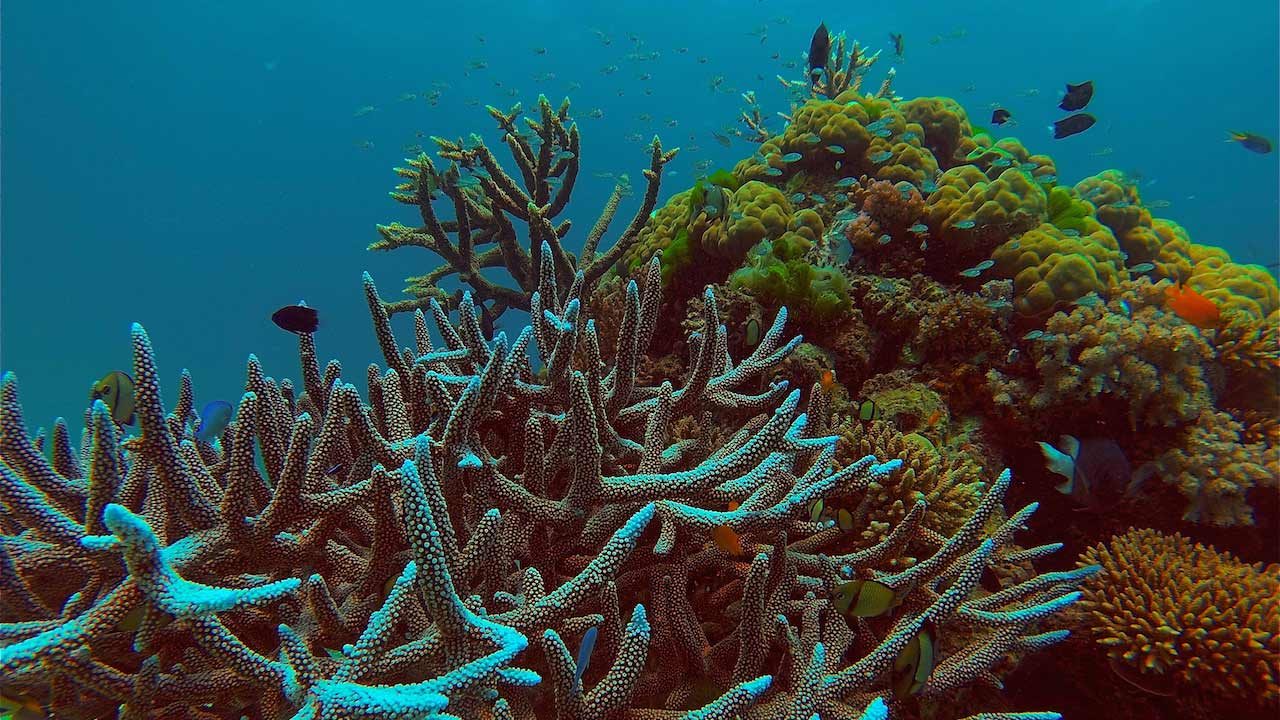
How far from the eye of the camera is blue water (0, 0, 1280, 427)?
65438mm

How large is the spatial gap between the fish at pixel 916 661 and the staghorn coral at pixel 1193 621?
150 cm

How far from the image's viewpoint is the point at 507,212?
6.22 meters

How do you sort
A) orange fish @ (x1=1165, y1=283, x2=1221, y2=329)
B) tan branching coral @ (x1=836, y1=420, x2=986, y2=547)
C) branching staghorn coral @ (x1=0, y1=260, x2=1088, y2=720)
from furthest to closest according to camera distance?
orange fish @ (x1=1165, y1=283, x2=1221, y2=329)
tan branching coral @ (x1=836, y1=420, x2=986, y2=547)
branching staghorn coral @ (x1=0, y1=260, x2=1088, y2=720)

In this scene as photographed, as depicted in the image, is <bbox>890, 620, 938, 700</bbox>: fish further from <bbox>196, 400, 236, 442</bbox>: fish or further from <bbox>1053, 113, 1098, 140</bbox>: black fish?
<bbox>1053, 113, 1098, 140</bbox>: black fish

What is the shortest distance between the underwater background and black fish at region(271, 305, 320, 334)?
0.76 ft

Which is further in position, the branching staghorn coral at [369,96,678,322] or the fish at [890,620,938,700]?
the branching staghorn coral at [369,96,678,322]

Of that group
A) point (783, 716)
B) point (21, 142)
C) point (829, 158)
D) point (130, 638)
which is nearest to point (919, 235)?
point (829, 158)

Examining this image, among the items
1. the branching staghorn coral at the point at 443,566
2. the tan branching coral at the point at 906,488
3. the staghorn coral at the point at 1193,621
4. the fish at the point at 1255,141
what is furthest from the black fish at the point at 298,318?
the fish at the point at 1255,141

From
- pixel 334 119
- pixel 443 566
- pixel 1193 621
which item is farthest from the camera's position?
pixel 334 119

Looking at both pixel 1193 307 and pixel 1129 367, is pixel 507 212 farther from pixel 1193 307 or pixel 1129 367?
pixel 1193 307

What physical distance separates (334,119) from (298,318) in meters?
94.1

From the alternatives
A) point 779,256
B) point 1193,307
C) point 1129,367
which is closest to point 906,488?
point 1129,367

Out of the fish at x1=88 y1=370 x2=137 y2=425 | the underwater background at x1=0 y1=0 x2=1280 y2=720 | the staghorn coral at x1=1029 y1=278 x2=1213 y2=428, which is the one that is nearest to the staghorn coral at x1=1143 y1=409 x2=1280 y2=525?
the underwater background at x1=0 y1=0 x2=1280 y2=720

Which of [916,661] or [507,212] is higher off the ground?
[507,212]
